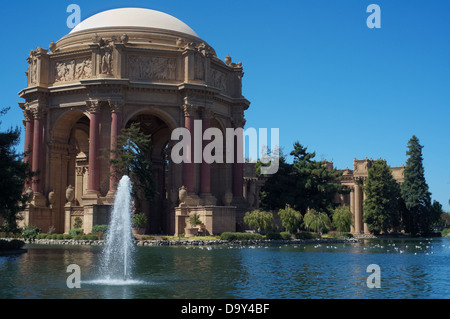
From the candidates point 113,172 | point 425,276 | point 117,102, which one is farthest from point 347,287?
point 117,102

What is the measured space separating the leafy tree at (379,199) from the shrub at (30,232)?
145 ft

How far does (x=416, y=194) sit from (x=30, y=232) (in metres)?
52.8

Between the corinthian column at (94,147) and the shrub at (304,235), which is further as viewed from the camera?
the shrub at (304,235)

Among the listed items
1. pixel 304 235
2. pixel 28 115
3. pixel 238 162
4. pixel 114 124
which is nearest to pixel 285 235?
pixel 304 235

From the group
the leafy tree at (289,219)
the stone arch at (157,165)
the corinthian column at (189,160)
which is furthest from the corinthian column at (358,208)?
the corinthian column at (189,160)

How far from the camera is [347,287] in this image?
17.5 meters

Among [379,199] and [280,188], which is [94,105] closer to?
[280,188]

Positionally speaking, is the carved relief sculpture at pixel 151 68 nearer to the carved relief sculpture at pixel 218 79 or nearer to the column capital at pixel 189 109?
the column capital at pixel 189 109

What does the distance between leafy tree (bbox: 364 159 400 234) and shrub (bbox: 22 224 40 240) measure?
44.3 meters

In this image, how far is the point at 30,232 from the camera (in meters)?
47.2

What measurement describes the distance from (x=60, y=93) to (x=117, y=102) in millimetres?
6728

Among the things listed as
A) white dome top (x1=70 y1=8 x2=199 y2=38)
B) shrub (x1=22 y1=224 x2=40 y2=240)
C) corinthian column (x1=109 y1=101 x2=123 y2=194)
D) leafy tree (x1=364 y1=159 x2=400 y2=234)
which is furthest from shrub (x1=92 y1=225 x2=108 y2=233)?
leafy tree (x1=364 y1=159 x2=400 y2=234)

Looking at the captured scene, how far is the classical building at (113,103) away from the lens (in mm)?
50250

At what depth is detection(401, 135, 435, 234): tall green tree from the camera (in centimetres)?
7969
